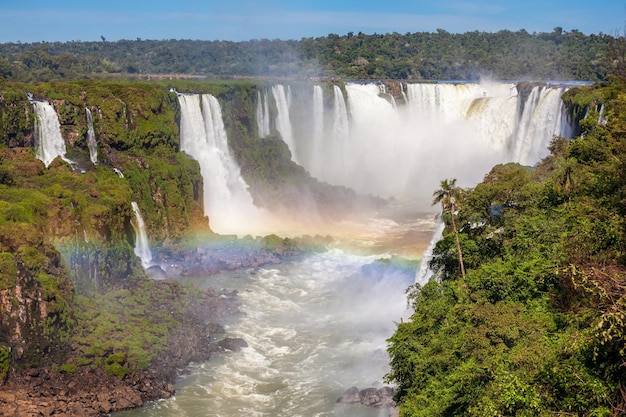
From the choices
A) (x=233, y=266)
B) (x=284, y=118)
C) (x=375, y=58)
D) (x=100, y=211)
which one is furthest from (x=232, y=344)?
(x=375, y=58)

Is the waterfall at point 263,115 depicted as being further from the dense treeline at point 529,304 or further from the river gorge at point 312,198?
the dense treeline at point 529,304

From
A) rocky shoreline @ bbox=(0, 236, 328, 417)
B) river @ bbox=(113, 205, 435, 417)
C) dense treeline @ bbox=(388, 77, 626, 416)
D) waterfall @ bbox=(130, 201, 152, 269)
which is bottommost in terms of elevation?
river @ bbox=(113, 205, 435, 417)

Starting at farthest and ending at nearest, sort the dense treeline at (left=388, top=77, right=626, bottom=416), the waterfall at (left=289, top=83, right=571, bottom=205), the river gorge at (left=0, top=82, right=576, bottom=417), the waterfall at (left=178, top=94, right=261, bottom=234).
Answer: the waterfall at (left=289, top=83, right=571, bottom=205), the waterfall at (left=178, top=94, right=261, bottom=234), the river gorge at (left=0, top=82, right=576, bottom=417), the dense treeline at (left=388, top=77, right=626, bottom=416)

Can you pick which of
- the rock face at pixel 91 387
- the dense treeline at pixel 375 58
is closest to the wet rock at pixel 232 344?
the rock face at pixel 91 387

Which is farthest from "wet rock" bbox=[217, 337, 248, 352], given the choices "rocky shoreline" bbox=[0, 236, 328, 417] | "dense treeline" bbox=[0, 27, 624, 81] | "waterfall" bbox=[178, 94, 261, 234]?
"dense treeline" bbox=[0, 27, 624, 81]

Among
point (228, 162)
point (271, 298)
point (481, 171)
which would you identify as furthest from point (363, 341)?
point (481, 171)

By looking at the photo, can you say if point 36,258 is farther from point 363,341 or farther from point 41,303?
point 363,341

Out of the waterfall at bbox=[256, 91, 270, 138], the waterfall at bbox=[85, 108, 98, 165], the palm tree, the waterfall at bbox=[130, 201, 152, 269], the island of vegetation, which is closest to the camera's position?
the island of vegetation

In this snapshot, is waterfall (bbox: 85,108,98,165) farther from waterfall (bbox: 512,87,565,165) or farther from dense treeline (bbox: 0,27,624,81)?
dense treeline (bbox: 0,27,624,81)
